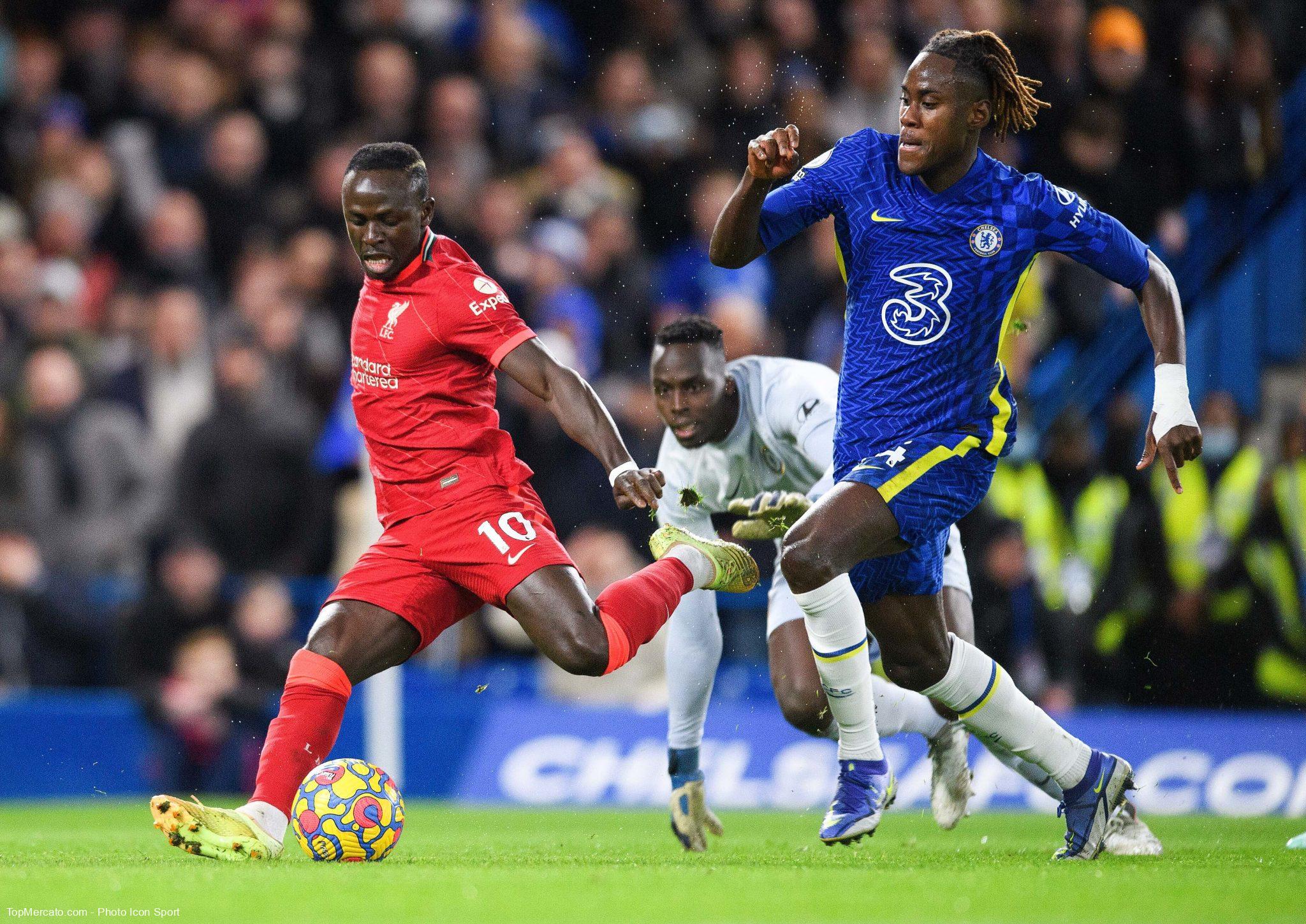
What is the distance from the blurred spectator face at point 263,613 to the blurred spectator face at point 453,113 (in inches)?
150

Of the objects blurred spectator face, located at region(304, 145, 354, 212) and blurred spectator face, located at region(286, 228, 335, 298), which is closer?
blurred spectator face, located at region(286, 228, 335, 298)

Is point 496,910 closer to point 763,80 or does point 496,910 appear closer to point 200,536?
point 200,536

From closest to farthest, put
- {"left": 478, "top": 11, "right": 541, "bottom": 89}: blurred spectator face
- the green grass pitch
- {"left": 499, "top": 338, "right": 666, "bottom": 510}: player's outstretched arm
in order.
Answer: the green grass pitch
{"left": 499, "top": 338, "right": 666, "bottom": 510}: player's outstretched arm
{"left": 478, "top": 11, "right": 541, "bottom": 89}: blurred spectator face

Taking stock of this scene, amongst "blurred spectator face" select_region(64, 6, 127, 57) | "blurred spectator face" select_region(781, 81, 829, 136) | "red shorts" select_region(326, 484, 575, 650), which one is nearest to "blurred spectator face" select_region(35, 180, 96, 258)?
"blurred spectator face" select_region(64, 6, 127, 57)

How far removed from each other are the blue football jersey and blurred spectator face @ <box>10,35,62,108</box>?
9.18m

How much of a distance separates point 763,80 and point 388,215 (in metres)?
7.12

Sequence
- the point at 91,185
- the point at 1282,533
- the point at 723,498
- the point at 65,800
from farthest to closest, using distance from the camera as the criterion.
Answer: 1. the point at 91,185
2. the point at 65,800
3. the point at 1282,533
4. the point at 723,498

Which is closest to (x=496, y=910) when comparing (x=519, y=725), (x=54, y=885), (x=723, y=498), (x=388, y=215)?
(x=54, y=885)

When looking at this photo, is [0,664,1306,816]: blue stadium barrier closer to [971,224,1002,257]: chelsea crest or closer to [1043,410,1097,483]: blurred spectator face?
[1043,410,1097,483]: blurred spectator face

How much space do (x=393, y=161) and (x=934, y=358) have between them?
1.94 meters

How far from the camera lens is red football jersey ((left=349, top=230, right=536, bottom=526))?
20.0 ft

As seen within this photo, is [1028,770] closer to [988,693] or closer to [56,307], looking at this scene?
[988,693]

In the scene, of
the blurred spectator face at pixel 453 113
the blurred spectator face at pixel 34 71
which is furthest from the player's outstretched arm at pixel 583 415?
the blurred spectator face at pixel 34 71

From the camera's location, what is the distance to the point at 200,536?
11281 mm
